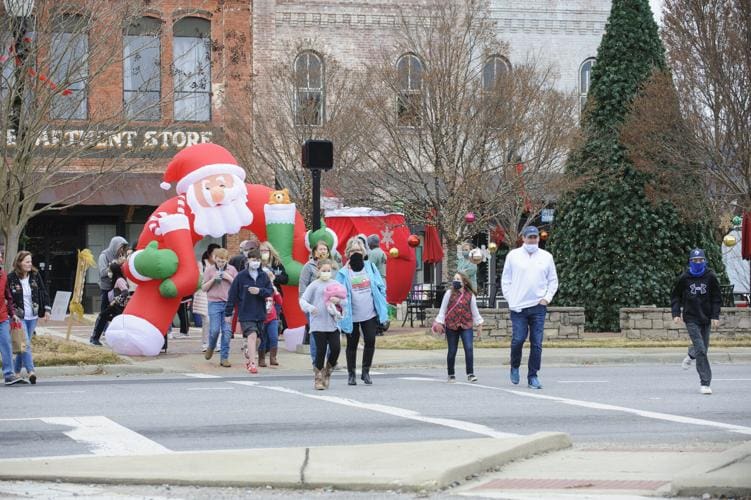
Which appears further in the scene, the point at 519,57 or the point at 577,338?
the point at 519,57

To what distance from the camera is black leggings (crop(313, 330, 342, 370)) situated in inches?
613

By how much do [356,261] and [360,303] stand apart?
50cm

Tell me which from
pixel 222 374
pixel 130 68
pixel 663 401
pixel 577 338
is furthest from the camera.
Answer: pixel 130 68

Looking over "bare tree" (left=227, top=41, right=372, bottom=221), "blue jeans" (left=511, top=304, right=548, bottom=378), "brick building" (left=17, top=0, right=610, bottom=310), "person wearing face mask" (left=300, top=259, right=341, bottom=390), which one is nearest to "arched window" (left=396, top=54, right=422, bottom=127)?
"bare tree" (left=227, top=41, right=372, bottom=221)

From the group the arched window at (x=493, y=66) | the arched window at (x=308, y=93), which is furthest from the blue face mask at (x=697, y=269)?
the arched window at (x=493, y=66)

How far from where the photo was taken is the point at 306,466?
904 cm

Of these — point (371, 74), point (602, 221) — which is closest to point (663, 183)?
point (602, 221)

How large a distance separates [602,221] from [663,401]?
1201 centimetres

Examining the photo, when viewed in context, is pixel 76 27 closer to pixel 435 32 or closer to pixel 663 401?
pixel 435 32

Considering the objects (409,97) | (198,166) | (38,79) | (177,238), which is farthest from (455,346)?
(409,97)

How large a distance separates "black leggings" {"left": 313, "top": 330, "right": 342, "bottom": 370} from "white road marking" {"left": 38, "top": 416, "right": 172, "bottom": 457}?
11.5 feet

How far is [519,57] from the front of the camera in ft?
123

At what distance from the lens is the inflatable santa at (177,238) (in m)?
20.2

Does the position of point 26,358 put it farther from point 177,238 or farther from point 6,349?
point 177,238
